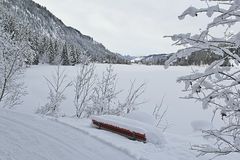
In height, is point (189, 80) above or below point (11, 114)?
above

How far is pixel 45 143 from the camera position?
980cm

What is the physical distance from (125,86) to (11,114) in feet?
124

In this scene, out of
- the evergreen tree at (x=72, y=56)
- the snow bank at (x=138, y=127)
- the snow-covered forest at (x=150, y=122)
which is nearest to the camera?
the snow-covered forest at (x=150, y=122)

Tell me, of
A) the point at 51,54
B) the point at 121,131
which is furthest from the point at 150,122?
the point at 51,54

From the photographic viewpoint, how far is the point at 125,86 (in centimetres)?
5088

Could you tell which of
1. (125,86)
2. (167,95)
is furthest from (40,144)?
(125,86)

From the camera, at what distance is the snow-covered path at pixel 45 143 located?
8695 millimetres

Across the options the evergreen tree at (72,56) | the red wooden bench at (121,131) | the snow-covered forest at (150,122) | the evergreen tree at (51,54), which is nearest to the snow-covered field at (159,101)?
the snow-covered forest at (150,122)

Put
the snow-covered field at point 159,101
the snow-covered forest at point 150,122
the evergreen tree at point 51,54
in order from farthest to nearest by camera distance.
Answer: the evergreen tree at point 51,54
the snow-covered field at point 159,101
the snow-covered forest at point 150,122

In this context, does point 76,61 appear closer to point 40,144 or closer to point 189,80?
point 40,144

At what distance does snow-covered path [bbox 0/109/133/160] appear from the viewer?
870cm

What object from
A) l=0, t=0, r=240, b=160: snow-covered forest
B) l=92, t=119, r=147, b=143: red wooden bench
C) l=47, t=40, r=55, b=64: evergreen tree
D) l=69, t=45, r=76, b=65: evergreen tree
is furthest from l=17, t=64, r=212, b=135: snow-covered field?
l=69, t=45, r=76, b=65: evergreen tree

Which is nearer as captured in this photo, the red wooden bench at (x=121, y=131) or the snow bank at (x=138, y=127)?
the snow bank at (x=138, y=127)

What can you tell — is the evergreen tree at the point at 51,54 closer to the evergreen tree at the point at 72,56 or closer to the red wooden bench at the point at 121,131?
the evergreen tree at the point at 72,56
